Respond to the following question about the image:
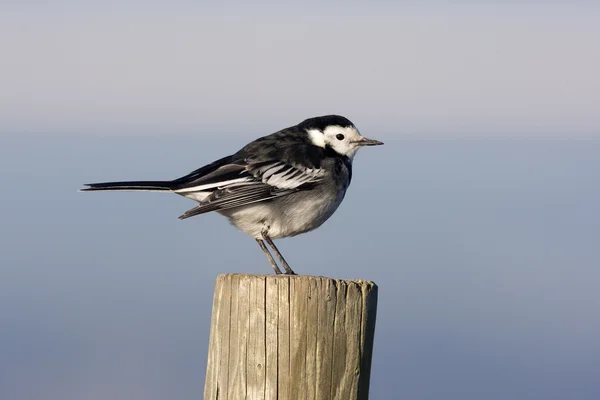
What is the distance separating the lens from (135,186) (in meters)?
8.39

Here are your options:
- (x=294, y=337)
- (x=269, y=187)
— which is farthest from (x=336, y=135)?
(x=294, y=337)

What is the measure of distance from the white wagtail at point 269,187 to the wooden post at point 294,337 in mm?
2885

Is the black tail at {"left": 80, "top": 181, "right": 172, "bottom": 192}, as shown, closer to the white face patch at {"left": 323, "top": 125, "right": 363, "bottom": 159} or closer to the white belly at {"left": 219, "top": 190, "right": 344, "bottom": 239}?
the white belly at {"left": 219, "top": 190, "right": 344, "bottom": 239}

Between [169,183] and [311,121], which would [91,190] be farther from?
[311,121]

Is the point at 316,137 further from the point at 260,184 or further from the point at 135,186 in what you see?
the point at 135,186

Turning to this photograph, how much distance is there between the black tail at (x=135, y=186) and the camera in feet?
27.4

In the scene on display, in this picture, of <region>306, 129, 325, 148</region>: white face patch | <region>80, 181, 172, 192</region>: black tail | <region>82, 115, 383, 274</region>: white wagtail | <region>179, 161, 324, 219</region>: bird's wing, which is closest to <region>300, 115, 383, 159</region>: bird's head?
<region>306, 129, 325, 148</region>: white face patch

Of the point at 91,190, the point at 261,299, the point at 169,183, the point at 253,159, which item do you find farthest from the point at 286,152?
the point at 261,299

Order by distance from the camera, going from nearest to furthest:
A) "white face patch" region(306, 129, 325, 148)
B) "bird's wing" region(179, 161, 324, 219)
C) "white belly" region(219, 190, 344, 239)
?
"bird's wing" region(179, 161, 324, 219) → "white belly" region(219, 190, 344, 239) → "white face patch" region(306, 129, 325, 148)

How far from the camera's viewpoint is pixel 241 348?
5145mm

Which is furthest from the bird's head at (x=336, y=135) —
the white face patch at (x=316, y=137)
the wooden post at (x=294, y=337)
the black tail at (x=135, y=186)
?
the wooden post at (x=294, y=337)

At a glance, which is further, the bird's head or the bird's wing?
the bird's head

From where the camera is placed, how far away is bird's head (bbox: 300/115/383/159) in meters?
9.52

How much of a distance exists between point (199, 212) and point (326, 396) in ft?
10.2
